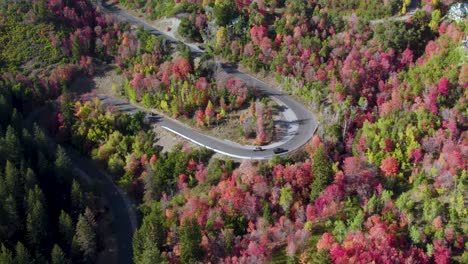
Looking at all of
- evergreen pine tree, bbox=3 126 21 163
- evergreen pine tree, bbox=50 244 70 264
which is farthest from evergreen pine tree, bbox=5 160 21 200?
evergreen pine tree, bbox=50 244 70 264

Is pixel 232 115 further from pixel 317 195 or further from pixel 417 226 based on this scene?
pixel 417 226

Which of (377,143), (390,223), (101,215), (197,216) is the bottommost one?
(101,215)

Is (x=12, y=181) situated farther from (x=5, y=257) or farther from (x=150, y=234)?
(x=150, y=234)

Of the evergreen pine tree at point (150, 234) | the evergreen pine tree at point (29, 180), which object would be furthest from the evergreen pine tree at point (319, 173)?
the evergreen pine tree at point (29, 180)

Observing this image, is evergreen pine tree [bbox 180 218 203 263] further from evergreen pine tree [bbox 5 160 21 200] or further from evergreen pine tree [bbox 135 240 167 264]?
evergreen pine tree [bbox 5 160 21 200]

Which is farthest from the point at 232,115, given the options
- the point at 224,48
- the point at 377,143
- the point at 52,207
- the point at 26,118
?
the point at 26,118

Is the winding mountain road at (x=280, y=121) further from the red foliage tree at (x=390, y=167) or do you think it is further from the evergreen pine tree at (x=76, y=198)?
the evergreen pine tree at (x=76, y=198)
